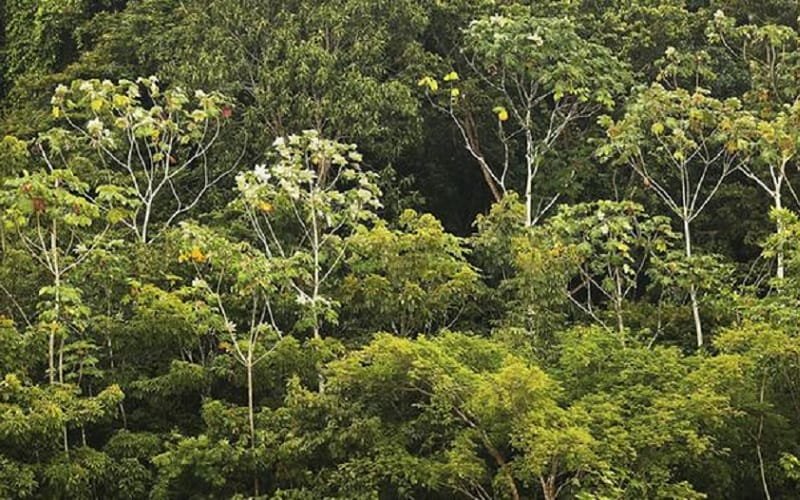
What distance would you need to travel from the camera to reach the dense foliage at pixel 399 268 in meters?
7.29

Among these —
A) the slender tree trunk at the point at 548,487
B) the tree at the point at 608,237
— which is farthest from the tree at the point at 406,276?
the slender tree trunk at the point at 548,487

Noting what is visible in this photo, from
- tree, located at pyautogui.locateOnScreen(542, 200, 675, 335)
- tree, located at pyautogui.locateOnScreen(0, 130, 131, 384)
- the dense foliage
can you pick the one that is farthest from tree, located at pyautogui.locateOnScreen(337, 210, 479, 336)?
tree, located at pyautogui.locateOnScreen(0, 130, 131, 384)

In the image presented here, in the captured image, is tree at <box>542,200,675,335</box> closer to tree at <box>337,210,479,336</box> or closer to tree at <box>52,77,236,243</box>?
tree at <box>337,210,479,336</box>

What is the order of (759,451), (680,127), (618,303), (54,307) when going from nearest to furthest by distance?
(759,451) < (54,307) < (618,303) < (680,127)

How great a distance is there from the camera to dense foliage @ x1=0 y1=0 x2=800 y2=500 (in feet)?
23.9

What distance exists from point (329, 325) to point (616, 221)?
10.1 feet

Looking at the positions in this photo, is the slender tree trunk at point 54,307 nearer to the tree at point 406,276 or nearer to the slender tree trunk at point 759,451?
the tree at point 406,276

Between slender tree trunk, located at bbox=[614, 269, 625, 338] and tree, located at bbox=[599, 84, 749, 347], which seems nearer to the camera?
slender tree trunk, located at bbox=[614, 269, 625, 338]

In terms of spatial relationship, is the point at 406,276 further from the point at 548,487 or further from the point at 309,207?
the point at 548,487

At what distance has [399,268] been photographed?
29.4 ft

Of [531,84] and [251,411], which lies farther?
[531,84]

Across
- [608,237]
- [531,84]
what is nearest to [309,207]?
[608,237]

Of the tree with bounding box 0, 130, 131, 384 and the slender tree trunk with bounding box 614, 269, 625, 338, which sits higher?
the tree with bounding box 0, 130, 131, 384

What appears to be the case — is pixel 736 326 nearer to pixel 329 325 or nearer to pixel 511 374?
pixel 511 374
